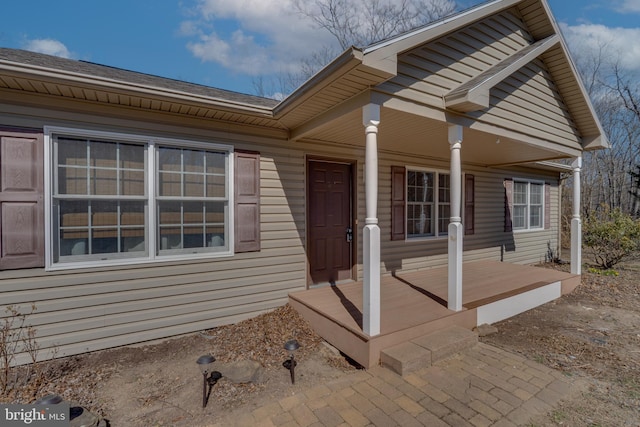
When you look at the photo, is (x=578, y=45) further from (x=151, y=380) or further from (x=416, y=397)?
(x=151, y=380)

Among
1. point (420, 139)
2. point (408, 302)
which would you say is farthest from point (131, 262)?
point (420, 139)

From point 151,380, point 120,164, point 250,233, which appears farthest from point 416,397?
point 120,164

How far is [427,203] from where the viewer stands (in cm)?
638

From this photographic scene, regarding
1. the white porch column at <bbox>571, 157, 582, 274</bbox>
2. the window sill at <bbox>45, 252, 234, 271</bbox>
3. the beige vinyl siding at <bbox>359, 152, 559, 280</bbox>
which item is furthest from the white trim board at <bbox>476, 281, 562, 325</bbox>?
the window sill at <bbox>45, 252, 234, 271</bbox>

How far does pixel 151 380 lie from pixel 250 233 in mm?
1963

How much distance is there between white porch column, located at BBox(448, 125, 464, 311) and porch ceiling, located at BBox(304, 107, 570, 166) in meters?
0.26

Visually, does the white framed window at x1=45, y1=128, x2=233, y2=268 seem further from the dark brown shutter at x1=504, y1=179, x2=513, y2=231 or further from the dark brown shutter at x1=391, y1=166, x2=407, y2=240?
the dark brown shutter at x1=504, y1=179, x2=513, y2=231

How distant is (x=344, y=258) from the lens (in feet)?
17.1

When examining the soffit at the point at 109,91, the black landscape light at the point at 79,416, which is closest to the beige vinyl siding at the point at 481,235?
the soffit at the point at 109,91

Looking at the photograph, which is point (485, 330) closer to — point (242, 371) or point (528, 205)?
point (242, 371)

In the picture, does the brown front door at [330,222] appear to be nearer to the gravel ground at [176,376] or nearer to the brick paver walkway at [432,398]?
the gravel ground at [176,376]

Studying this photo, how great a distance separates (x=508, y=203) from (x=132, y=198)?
8.39 metres

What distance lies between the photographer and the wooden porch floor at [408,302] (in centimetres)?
320

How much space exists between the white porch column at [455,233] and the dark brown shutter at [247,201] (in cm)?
259
